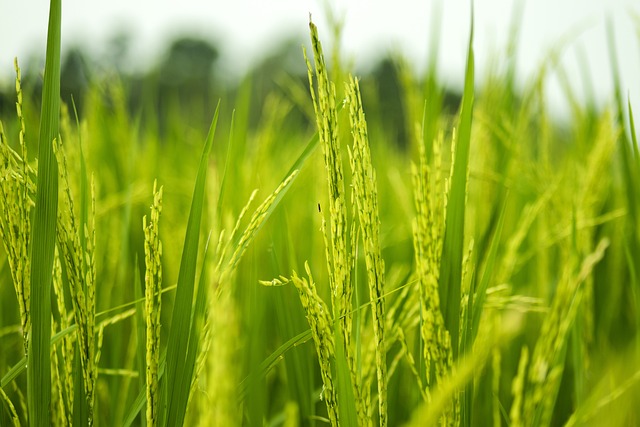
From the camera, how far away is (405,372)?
1.05 m

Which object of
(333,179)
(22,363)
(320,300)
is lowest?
(22,363)

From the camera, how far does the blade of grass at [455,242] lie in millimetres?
512

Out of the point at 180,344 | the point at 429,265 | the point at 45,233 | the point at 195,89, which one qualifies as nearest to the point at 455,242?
the point at 429,265

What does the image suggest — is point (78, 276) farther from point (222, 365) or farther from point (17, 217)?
point (222, 365)

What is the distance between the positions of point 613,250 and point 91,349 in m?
1.25

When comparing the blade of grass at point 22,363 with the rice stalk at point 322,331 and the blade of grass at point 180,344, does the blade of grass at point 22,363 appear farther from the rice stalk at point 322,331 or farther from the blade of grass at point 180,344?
the rice stalk at point 322,331

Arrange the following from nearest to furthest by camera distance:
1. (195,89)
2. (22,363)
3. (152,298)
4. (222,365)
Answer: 1. (222,365)
2. (152,298)
3. (22,363)
4. (195,89)

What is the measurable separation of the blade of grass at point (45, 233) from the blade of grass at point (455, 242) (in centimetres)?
37

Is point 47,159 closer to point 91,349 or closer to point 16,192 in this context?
point 16,192

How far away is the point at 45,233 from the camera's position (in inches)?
19.3

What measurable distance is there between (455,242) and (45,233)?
394mm

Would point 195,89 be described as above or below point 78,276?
above

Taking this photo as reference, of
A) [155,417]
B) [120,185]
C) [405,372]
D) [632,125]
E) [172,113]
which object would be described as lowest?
[405,372]

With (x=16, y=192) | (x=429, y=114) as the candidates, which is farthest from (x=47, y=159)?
(x=429, y=114)
